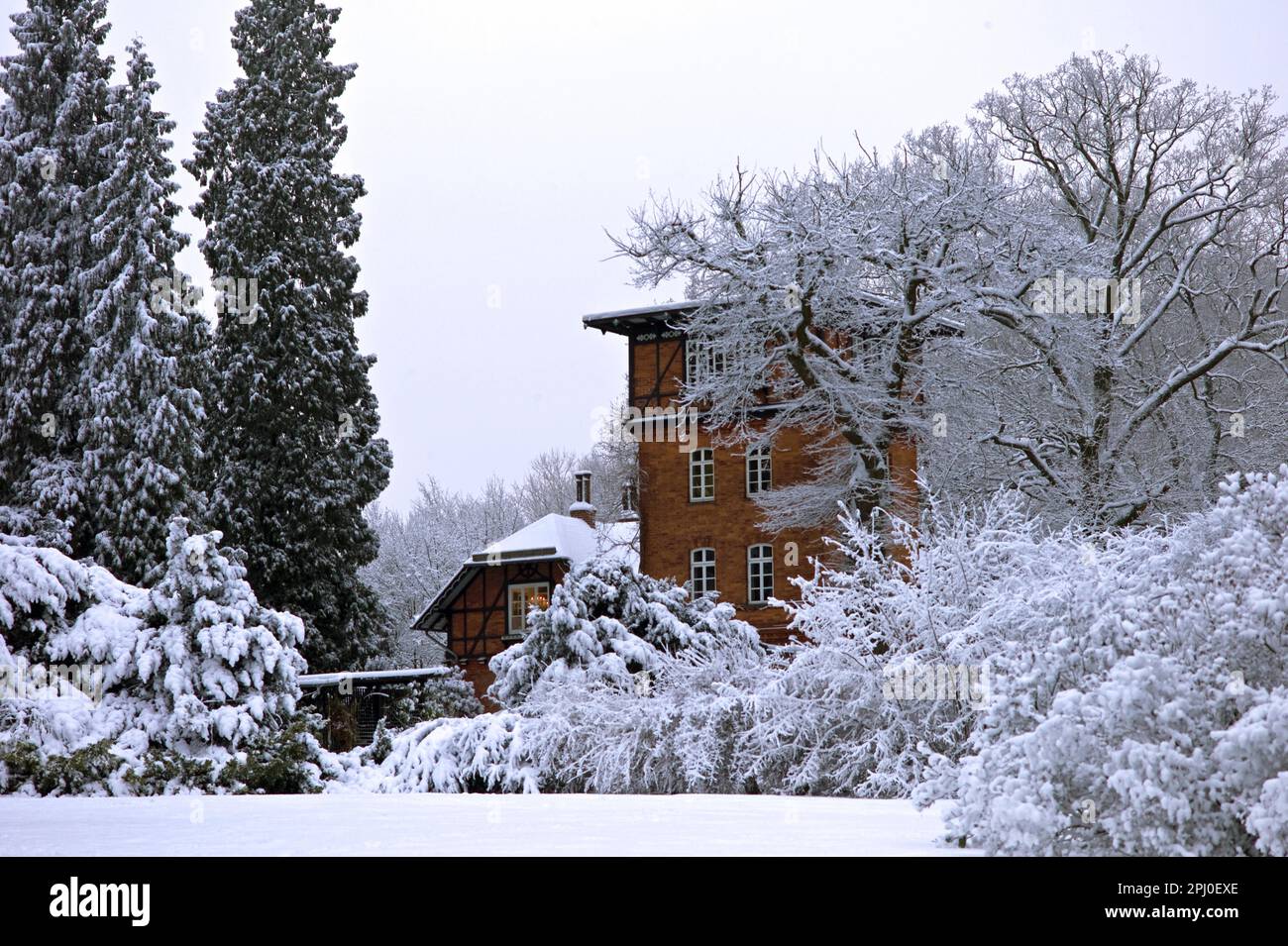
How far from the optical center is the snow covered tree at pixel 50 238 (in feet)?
94.8

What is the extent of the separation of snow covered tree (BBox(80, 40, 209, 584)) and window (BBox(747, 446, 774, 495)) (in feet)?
47.2

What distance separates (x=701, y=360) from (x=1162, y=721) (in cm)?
2661

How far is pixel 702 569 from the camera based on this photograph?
37969 millimetres

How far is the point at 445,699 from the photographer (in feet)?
80.5

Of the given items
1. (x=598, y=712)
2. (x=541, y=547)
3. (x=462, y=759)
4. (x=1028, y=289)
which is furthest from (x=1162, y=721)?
(x=541, y=547)

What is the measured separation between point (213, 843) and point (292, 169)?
3139cm

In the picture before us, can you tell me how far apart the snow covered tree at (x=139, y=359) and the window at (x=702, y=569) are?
1321 centimetres

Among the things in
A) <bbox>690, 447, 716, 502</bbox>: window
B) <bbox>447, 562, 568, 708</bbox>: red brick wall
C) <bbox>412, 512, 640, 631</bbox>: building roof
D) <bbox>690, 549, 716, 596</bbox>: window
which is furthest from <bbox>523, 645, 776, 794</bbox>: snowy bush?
<bbox>447, 562, 568, 708</bbox>: red brick wall

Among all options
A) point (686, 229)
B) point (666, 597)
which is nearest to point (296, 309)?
point (686, 229)

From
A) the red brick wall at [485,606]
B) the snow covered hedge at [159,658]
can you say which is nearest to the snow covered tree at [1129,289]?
the snow covered hedge at [159,658]

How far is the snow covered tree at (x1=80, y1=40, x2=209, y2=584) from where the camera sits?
2833cm

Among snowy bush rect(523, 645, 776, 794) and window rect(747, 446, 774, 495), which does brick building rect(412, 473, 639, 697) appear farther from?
snowy bush rect(523, 645, 776, 794)

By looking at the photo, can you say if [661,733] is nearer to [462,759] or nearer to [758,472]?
[462,759]
